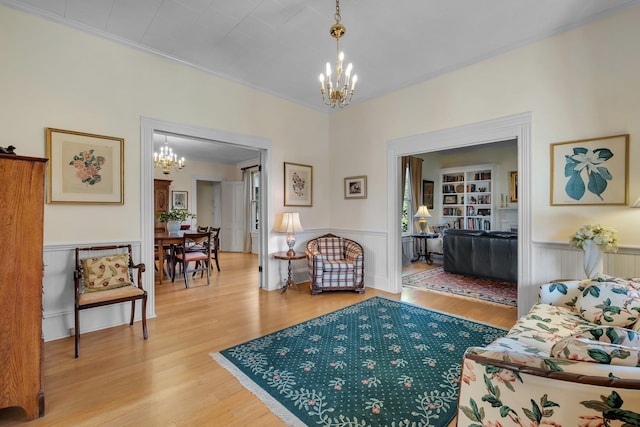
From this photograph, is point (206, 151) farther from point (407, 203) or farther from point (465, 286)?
point (465, 286)

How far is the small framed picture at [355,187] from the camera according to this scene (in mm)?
4988

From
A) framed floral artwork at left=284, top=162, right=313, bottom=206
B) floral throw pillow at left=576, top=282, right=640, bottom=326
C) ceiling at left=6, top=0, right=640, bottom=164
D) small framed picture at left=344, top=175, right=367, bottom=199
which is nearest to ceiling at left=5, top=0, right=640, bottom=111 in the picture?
ceiling at left=6, top=0, right=640, bottom=164

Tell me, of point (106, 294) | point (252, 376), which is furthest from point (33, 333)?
point (252, 376)

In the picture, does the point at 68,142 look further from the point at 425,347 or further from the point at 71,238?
the point at 425,347

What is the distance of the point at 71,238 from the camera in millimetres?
3053

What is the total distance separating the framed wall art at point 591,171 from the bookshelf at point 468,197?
5087mm

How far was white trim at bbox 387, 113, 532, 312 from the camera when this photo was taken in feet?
11.0

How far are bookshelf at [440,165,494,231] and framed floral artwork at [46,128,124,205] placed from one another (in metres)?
8.00

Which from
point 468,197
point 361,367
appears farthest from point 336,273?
point 468,197

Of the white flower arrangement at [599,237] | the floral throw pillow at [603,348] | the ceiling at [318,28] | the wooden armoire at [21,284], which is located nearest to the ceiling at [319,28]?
the ceiling at [318,28]

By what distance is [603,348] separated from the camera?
102 cm

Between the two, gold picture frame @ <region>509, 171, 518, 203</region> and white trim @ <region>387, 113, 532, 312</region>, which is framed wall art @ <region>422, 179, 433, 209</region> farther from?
white trim @ <region>387, 113, 532, 312</region>

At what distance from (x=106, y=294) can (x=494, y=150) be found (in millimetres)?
8745

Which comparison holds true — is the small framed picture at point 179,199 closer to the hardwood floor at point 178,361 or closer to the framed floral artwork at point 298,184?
the hardwood floor at point 178,361
